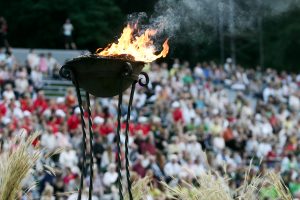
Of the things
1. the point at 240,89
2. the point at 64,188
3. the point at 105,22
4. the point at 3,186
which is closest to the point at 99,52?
the point at 3,186

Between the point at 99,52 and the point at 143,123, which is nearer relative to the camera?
the point at 99,52

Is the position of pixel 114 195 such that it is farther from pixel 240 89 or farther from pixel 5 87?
pixel 240 89

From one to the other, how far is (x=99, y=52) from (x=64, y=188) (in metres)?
6.61

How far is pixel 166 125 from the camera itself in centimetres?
1825

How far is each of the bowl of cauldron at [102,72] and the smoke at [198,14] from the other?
1.02m

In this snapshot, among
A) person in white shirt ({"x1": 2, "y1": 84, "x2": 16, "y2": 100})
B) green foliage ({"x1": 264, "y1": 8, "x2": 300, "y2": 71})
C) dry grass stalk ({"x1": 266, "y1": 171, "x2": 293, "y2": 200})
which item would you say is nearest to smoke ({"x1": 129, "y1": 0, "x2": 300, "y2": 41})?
dry grass stalk ({"x1": 266, "y1": 171, "x2": 293, "y2": 200})

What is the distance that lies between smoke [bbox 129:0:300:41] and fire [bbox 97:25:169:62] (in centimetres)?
40

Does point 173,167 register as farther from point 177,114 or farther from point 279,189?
point 279,189

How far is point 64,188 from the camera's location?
43.4 feet

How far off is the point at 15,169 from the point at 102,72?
1310 mm

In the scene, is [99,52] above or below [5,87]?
above

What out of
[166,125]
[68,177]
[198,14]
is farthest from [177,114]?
[198,14]

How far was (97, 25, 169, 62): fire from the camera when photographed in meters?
6.82

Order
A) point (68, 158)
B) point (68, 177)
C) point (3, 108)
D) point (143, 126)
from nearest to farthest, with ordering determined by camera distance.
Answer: point (68, 177), point (68, 158), point (3, 108), point (143, 126)
